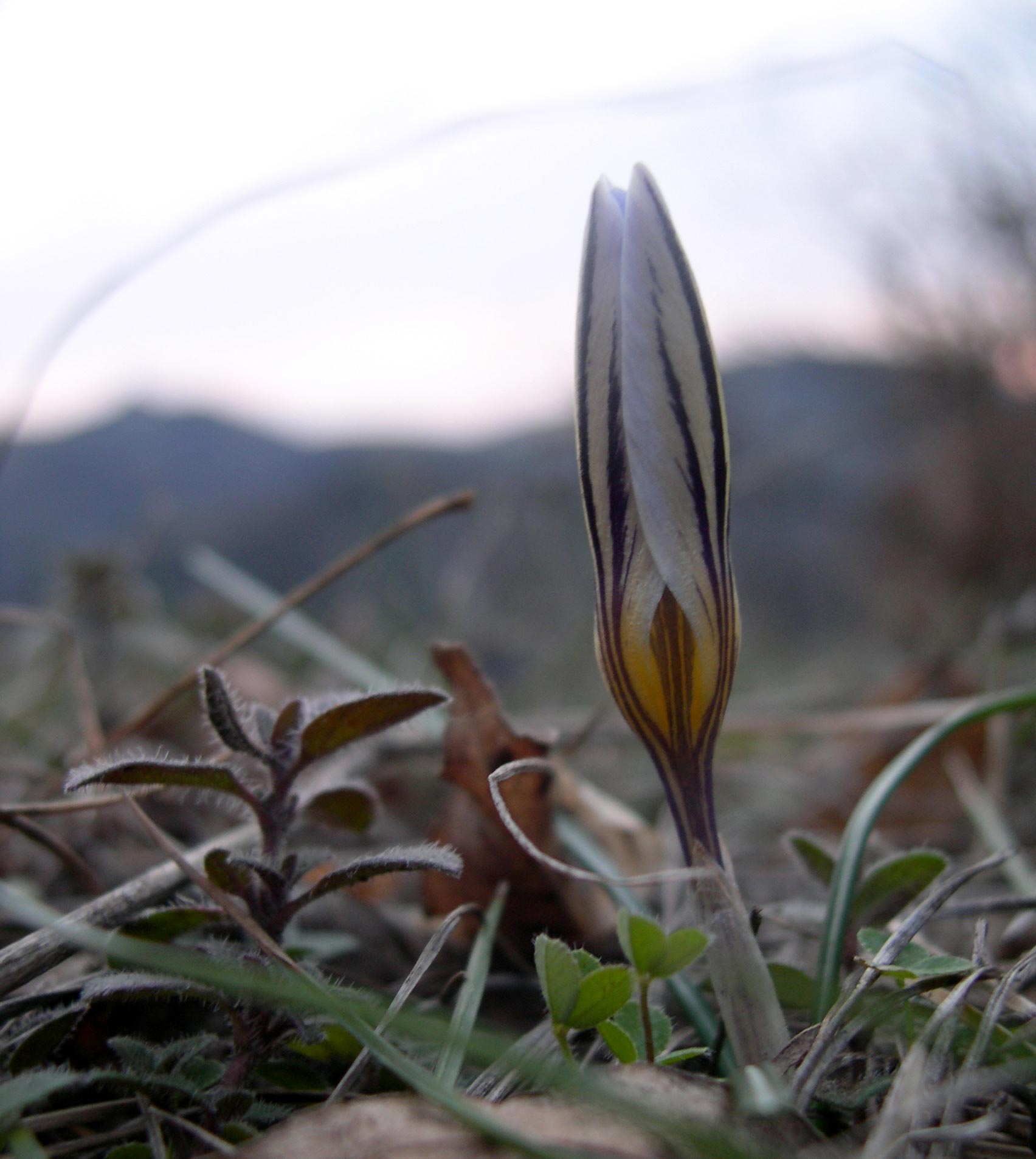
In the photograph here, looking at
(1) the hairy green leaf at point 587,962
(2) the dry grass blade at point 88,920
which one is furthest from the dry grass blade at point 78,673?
(1) the hairy green leaf at point 587,962

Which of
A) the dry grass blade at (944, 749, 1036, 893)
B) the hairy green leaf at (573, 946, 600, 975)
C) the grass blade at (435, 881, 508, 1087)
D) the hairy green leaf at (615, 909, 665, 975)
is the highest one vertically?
→ the hairy green leaf at (615, 909, 665, 975)

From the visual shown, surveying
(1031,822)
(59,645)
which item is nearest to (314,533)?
(59,645)

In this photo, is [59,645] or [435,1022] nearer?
[435,1022]

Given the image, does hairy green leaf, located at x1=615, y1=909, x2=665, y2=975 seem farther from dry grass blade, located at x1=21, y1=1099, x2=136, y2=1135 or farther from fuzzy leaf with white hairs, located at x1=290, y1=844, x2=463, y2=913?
dry grass blade, located at x1=21, y1=1099, x2=136, y2=1135

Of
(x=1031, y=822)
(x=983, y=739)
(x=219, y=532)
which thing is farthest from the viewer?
(x=219, y=532)

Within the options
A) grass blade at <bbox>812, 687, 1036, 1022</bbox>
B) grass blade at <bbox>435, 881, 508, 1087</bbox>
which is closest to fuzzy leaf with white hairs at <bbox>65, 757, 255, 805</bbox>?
grass blade at <bbox>435, 881, 508, 1087</bbox>

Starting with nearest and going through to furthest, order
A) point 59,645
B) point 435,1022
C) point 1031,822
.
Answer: point 435,1022, point 1031,822, point 59,645

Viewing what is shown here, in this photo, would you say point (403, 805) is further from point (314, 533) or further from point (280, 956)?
point (314, 533)

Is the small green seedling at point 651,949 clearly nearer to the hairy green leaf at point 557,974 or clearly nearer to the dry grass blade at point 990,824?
the hairy green leaf at point 557,974
